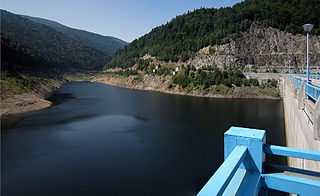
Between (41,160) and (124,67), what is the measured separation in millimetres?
92644

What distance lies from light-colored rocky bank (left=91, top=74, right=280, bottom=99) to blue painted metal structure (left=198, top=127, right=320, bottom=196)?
54805 mm

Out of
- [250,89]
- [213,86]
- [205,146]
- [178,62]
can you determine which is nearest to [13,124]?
[205,146]

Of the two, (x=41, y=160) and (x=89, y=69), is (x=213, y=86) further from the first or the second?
(x=89, y=69)

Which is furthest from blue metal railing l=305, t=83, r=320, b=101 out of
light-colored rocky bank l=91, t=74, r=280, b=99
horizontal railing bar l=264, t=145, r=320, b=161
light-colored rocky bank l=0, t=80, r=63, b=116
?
light-colored rocky bank l=91, t=74, r=280, b=99

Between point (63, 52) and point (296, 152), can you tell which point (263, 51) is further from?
point (63, 52)

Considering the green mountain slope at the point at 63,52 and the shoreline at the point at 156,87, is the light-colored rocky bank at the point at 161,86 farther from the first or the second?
the green mountain slope at the point at 63,52

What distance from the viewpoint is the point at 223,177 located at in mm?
2053

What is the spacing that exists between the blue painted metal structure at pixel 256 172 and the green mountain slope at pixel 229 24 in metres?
77.3

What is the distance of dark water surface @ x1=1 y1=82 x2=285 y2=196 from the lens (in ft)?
52.0

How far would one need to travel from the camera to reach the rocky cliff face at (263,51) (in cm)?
6544

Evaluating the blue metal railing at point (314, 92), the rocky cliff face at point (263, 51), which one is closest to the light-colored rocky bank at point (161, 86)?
the rocky cliff face at point (263, 51)

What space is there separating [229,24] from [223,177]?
8806 centimetres

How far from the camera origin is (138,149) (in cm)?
2252

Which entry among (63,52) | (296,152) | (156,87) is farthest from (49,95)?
(63,52)
